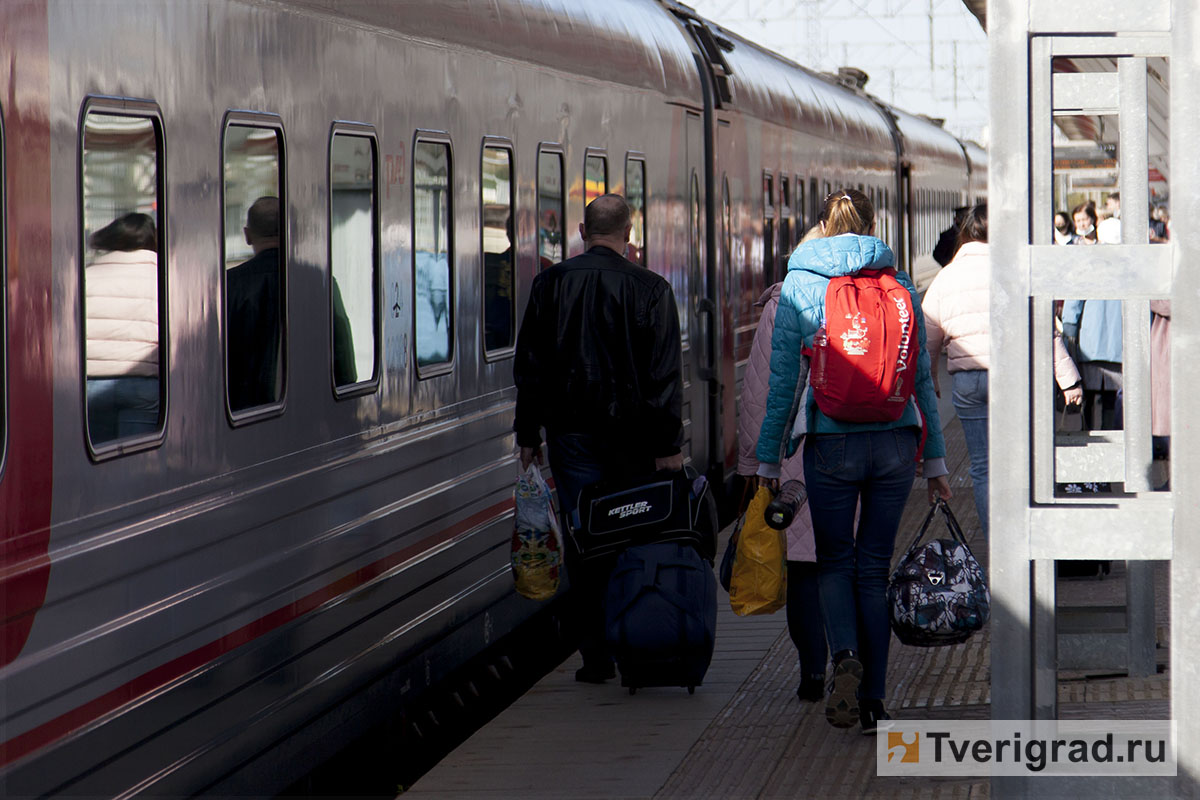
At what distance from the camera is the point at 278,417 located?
5.25m

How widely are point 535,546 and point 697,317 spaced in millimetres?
4724

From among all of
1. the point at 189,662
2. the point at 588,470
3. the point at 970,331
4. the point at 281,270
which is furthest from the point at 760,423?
the point at 189,662

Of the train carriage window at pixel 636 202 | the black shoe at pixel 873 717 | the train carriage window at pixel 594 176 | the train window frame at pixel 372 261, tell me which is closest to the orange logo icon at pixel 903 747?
the black shoe at pixel 873 717

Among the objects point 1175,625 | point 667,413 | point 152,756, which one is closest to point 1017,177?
point 1175,625

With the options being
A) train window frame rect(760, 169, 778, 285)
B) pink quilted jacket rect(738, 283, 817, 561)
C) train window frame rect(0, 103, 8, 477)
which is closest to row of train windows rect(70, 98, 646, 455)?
train window frame rect(0, 103, 8, 477)

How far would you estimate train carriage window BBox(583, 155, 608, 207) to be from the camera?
8758mm

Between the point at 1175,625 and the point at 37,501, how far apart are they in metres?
2.28

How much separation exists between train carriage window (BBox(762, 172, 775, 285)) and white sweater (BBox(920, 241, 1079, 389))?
19.3 feet

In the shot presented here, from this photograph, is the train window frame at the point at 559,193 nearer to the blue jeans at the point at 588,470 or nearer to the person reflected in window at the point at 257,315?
the blue jeans at the point at 588,470

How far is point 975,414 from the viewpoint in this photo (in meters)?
8.16

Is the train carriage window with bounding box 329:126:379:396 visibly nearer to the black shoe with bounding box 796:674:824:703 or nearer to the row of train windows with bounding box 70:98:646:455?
the row of train windows with bounding box 70:98:646:455

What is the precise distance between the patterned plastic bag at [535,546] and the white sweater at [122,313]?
97.0 inches

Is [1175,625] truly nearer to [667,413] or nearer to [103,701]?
[103,701]

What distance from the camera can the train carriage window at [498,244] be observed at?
7.32 metres
